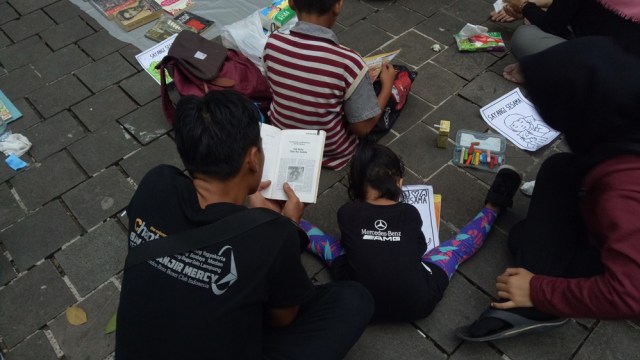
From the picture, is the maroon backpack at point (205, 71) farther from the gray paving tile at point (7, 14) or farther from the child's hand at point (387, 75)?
the gray paving tile at point (7, 14)

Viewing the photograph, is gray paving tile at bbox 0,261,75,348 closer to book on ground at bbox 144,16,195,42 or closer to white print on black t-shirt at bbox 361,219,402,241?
white print on black t-shirt at bbox 361,219,402,241

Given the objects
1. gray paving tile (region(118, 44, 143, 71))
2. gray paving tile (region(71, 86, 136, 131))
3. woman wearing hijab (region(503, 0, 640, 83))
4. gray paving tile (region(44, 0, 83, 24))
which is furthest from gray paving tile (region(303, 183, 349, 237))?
gray paving tile (region(44, 0, 83, 24))

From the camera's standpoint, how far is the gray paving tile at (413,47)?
3.15 m

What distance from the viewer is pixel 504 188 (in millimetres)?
2271

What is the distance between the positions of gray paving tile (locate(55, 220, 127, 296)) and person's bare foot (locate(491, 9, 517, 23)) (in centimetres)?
287

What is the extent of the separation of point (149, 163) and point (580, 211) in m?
2.21

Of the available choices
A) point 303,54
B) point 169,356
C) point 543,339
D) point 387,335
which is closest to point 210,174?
point 169,356

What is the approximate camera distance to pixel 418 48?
10.5 feet

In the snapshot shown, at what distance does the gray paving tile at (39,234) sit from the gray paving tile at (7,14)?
76.5 inches

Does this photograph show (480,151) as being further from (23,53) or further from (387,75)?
(23,53)

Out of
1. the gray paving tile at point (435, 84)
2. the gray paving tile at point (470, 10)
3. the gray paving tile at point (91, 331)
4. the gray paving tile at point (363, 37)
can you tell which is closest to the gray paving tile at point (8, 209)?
the gray paving tile at point (91, 331)

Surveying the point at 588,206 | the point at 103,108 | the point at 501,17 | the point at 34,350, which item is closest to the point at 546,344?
the point at 588,206

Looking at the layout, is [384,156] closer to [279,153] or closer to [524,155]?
[279,153]

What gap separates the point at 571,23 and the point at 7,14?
4.02m
